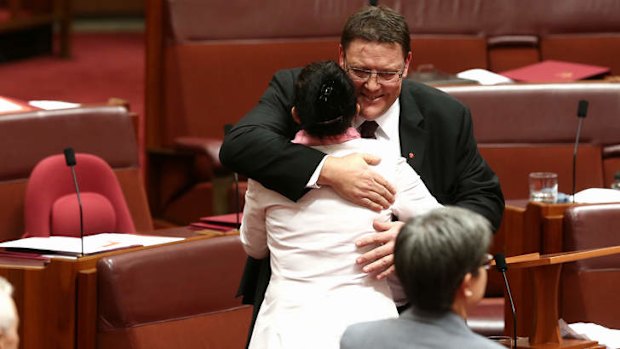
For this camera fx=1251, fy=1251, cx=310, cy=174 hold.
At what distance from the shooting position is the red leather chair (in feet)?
7.38

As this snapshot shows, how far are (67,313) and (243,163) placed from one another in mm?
536

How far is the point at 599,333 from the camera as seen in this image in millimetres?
1805

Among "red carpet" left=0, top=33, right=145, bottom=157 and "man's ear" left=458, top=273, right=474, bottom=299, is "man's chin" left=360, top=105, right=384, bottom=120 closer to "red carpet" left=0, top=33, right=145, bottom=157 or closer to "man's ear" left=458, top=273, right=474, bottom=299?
"man's ear" left=458, top=273, right=474, bottom=299

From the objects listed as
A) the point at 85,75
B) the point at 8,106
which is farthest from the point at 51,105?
the point at 85,75

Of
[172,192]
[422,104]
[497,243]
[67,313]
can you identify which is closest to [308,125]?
[422,104]

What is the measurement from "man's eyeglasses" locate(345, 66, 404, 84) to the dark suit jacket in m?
0.06

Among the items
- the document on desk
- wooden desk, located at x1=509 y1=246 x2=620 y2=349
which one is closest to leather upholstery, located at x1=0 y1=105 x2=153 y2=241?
the document on desk

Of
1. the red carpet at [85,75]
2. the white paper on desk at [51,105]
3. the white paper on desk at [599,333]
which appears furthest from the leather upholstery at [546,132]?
the red carpet at [85,75]

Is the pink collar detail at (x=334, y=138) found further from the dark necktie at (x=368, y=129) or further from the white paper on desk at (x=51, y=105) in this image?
the white paper on desk at (x=51, y=105)

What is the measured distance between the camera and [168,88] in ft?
9.66

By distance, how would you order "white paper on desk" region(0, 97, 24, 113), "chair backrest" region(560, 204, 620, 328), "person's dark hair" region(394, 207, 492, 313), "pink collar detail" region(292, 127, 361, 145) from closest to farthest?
"person's dark hair" region(394, 207, 492, 313) → "pink collar detail" region(292, 127, 361, 145) → "chair backrest" region(560, 204, 620, 328) → "white paper on desk" region(0, 97, 24, 113)

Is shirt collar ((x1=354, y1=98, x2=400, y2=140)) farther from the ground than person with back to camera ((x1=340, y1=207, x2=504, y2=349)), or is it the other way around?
shirt collar ((x1=354, y1=98, x2=400, y2=140))

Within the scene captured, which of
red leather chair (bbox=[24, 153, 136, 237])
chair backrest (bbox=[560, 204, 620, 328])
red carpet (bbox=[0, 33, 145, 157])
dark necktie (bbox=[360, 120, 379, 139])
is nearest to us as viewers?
dark necktie (bbox=[360, 120, 379, 139])

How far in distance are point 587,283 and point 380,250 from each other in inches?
29.2
